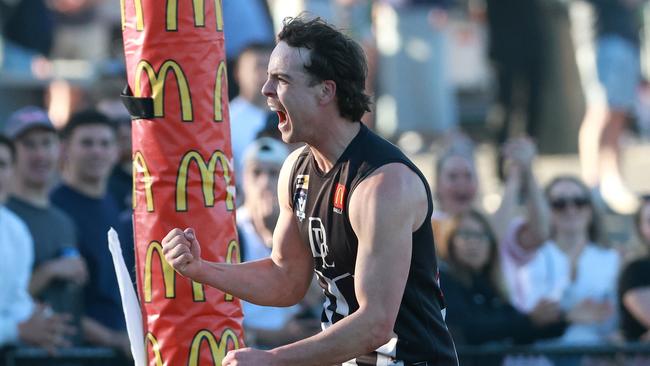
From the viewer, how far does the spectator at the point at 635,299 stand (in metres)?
8.65

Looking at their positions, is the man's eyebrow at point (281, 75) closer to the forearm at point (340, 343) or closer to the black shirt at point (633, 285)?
the forearm at point (340, 343)

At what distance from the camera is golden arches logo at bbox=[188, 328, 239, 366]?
547 cm

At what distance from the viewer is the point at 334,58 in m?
5.15

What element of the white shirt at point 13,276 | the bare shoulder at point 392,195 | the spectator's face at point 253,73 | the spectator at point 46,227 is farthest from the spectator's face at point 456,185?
the bare shoulder at point 392,195

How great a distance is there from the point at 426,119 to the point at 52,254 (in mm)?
6352

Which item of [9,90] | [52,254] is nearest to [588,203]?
[52,254]

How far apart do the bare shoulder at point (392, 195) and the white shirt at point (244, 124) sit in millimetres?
4682

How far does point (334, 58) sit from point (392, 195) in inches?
22.0

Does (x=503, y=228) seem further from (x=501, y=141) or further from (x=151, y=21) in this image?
(x=151, y=21)

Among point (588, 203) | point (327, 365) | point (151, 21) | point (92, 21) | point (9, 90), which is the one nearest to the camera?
point (327, 365)

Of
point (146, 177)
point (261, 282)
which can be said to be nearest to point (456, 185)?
point (261, 282)

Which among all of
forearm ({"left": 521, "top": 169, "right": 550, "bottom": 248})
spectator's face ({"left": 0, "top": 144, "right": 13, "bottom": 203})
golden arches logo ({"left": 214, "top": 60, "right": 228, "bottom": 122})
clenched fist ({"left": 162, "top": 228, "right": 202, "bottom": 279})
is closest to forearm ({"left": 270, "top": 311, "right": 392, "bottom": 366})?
clenched fist ({"left": 162, "top": 228, "right": 202, "bottom": 279})

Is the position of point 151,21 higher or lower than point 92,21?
lower

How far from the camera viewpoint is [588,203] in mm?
9562
